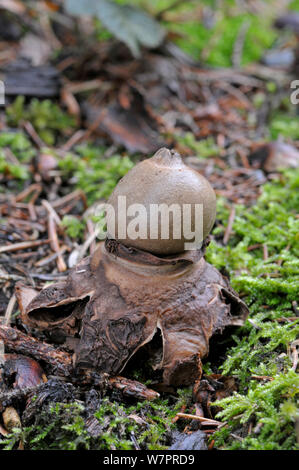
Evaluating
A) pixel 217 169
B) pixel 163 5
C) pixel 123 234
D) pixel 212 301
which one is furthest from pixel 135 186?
pixel 163 5

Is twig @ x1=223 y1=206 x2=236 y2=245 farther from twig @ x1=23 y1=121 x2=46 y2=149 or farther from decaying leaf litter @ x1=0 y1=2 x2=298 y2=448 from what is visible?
twig @ x1=23 y1=121 x2=46 y2=149

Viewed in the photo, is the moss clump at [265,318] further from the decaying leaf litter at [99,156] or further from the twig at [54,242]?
the twig at [54,242]

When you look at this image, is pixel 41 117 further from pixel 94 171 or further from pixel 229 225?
pixel 229 225

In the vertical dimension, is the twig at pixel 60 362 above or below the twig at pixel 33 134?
below

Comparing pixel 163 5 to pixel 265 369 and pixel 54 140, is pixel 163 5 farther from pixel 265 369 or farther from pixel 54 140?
pixel 265 369

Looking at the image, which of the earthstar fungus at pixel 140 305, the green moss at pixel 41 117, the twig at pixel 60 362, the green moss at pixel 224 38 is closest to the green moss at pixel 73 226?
the earthstar fungus at pixel 140 305

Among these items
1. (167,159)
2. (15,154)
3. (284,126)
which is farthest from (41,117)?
(167,159)
